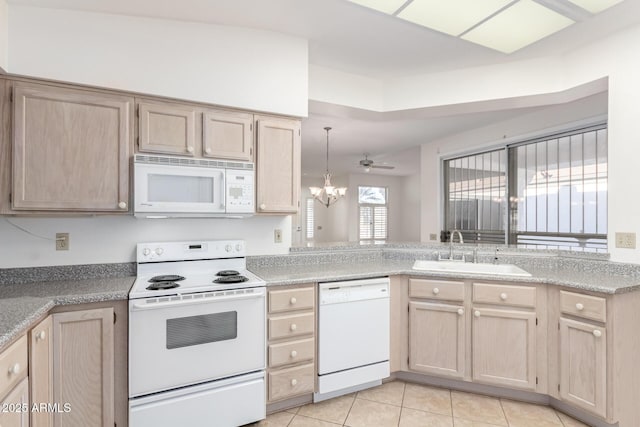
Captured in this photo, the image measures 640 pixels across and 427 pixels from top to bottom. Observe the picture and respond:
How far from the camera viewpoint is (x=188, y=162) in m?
2.21

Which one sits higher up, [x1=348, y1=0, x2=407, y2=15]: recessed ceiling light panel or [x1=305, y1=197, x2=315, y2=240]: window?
[x1=348, y1=0, x2=407, y2=15]: recessed ceiling light panel

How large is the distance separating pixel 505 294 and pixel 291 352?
153 centimetres

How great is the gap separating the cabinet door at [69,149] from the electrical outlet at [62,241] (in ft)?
1.13

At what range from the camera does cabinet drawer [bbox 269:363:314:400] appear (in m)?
2.19

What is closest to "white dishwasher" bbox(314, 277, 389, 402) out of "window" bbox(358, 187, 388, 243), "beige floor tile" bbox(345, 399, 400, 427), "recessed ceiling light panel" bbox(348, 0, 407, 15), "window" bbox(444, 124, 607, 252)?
"beige floor tile" bbox(345, 399, 400, 427)

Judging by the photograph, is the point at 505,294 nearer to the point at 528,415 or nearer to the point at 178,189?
the point at 528,415

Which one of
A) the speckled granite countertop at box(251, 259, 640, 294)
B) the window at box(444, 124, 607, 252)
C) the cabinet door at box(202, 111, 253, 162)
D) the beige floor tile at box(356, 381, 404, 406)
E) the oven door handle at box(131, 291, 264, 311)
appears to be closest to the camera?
the oven door handle at box(131, 291, 264, 311)

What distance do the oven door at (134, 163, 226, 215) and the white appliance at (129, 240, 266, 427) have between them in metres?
0.47

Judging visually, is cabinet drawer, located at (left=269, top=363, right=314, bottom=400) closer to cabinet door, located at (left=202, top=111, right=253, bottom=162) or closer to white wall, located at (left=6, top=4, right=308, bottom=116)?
cabinet door, located at (left=202, top=111, right=253, bottom=162)

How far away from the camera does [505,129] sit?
13.7ft

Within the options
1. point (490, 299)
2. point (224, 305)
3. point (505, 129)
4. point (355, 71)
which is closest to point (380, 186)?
point (505, 129)

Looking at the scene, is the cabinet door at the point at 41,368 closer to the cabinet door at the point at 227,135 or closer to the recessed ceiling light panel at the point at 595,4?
the cabinet door at the point at 227,135

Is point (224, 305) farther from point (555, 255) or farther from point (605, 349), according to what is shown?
point (555, 255)

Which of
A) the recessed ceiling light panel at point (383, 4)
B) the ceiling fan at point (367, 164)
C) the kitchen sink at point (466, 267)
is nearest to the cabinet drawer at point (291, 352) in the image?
the kitchen sink at point (466, 267)
